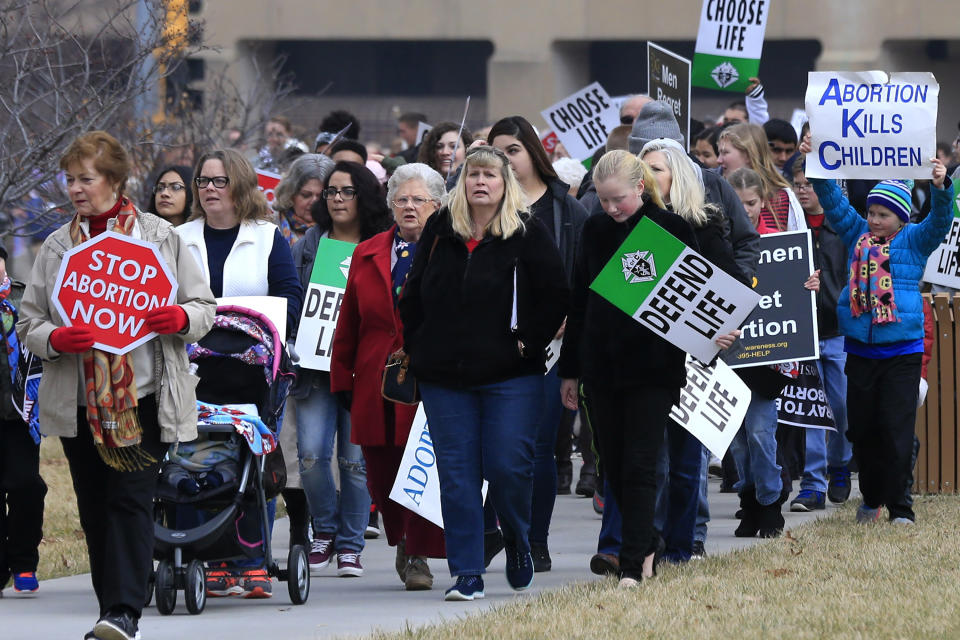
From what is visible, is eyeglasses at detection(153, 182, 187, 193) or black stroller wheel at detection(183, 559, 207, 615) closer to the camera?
black stroller wheel at detection(183, 559, 207, 615)

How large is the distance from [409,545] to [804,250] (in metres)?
3.62

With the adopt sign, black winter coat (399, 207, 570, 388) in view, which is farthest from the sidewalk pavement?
the adopt sign

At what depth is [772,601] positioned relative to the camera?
7.82m

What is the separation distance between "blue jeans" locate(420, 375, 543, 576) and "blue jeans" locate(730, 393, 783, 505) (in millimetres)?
2425

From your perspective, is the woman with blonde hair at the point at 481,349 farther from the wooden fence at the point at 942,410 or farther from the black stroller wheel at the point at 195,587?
the wooden fence at the point at 942,410

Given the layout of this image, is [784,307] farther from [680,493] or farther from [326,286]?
[326,286]

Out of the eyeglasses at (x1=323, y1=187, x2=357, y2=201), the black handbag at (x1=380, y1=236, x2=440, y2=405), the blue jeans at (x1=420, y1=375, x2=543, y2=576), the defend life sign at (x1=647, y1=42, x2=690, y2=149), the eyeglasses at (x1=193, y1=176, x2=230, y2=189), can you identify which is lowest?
the blue jeans at (x1=420, y1=375, x2=543, y2=576)

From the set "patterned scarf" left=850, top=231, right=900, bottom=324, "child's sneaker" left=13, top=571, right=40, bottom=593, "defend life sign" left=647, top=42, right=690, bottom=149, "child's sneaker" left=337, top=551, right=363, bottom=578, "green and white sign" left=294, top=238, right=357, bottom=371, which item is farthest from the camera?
"defend life sign" left=647, top=42, right=690, bottom=149

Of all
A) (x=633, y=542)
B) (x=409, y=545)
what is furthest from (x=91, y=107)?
(x=633, y=542)

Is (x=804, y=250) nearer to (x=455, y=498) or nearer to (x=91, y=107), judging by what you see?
(x=455, y=498)

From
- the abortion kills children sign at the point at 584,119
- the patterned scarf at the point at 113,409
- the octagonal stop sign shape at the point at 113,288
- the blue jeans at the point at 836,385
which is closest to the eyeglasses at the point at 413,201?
the octagonal stop sign shape at the point at 113,288

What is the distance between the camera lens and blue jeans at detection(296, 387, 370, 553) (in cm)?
962

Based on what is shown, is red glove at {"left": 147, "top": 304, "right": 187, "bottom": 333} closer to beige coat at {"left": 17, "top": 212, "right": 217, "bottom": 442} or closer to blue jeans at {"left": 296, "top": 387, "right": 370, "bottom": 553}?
beige coat at {"left": 17, "top": 212, "right": 217, "bottom": 442}

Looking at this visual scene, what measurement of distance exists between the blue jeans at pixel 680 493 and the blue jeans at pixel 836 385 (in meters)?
3.17
